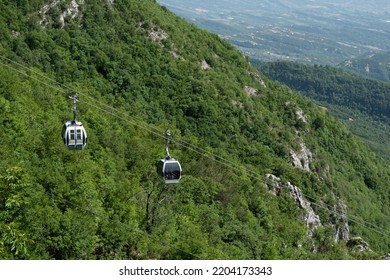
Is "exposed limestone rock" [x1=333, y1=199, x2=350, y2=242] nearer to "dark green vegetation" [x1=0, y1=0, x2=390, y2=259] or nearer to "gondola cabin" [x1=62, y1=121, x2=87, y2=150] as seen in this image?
"dark green vegetation" [x1=0, y1=0, x2=390, y2=259]

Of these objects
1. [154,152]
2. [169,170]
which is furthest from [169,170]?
[154,152]

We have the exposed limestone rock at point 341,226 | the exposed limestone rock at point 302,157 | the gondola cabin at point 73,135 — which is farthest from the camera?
the exposed limestone rock at point 302,157

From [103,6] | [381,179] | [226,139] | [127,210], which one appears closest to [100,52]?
[103,6]

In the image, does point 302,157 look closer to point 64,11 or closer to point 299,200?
point 299,200

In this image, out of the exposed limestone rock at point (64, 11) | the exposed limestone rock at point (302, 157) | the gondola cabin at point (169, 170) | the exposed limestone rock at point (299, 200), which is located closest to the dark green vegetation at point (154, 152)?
the exposed limestone rock at point (64, 11)

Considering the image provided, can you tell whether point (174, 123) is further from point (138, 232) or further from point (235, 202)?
point (138, 232)

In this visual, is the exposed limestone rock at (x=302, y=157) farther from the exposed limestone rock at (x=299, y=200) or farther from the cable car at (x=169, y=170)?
the cable car at (x=169, y=170)

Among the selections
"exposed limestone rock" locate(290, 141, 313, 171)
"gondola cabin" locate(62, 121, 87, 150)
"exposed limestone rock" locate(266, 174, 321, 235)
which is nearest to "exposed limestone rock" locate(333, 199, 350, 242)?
"exposed limestone rock" locate(266, 174, 321, 235)
